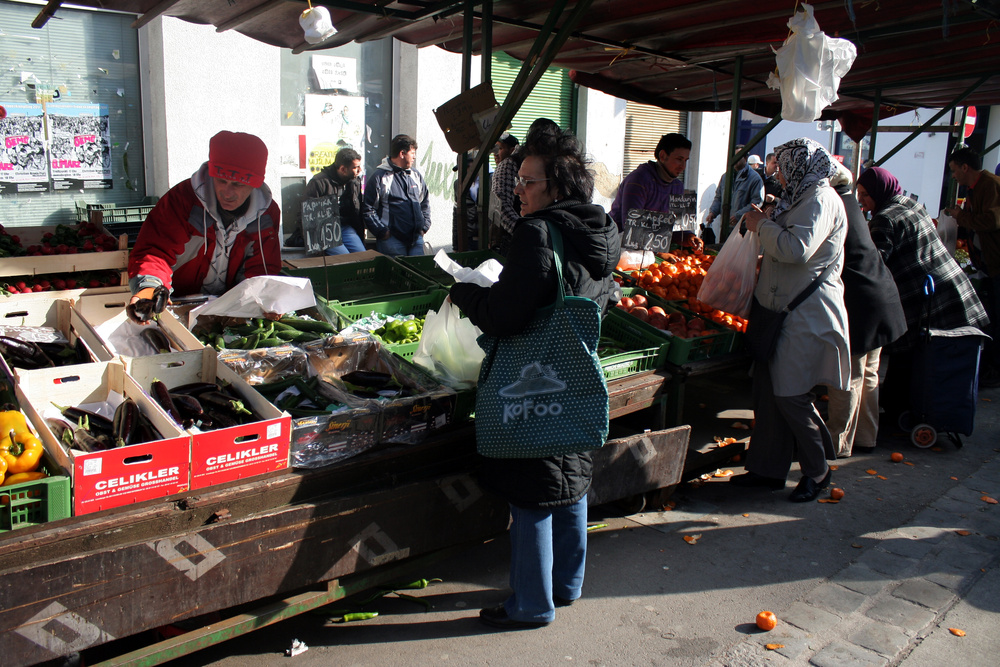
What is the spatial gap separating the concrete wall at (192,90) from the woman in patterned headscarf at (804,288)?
6.69 m

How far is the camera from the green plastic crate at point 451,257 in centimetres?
542

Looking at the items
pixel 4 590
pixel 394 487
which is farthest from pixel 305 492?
pixel 4 590

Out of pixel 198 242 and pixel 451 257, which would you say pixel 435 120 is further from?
pixel 198 242

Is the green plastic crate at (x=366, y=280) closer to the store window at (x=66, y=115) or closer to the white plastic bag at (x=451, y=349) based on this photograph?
the white plastic bag at (x=451, y=349)

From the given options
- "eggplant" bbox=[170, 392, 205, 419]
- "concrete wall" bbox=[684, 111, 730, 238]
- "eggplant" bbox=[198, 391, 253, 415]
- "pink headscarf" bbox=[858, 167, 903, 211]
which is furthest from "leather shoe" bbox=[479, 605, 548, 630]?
"concrete wall" bbox=[684, 111, 730, 238]

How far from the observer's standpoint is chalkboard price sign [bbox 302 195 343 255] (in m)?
4.21

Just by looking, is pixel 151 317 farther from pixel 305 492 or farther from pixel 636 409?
pixel 636 409

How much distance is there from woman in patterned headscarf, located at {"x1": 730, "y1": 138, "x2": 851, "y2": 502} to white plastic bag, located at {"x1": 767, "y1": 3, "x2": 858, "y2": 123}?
1.84 feet

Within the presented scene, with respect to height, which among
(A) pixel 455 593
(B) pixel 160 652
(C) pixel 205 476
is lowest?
(A) pixel 455 593

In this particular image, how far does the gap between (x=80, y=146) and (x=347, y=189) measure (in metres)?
3.05

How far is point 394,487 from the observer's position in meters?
3.23

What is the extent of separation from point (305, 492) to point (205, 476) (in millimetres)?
401

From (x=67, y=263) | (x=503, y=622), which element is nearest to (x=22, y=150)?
(x=67, y=263)

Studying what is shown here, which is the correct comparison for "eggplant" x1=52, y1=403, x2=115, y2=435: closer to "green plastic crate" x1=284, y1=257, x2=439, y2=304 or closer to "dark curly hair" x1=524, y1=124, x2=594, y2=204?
"dark curly hair" x1=524, y1=124, x2=594, y2=204
